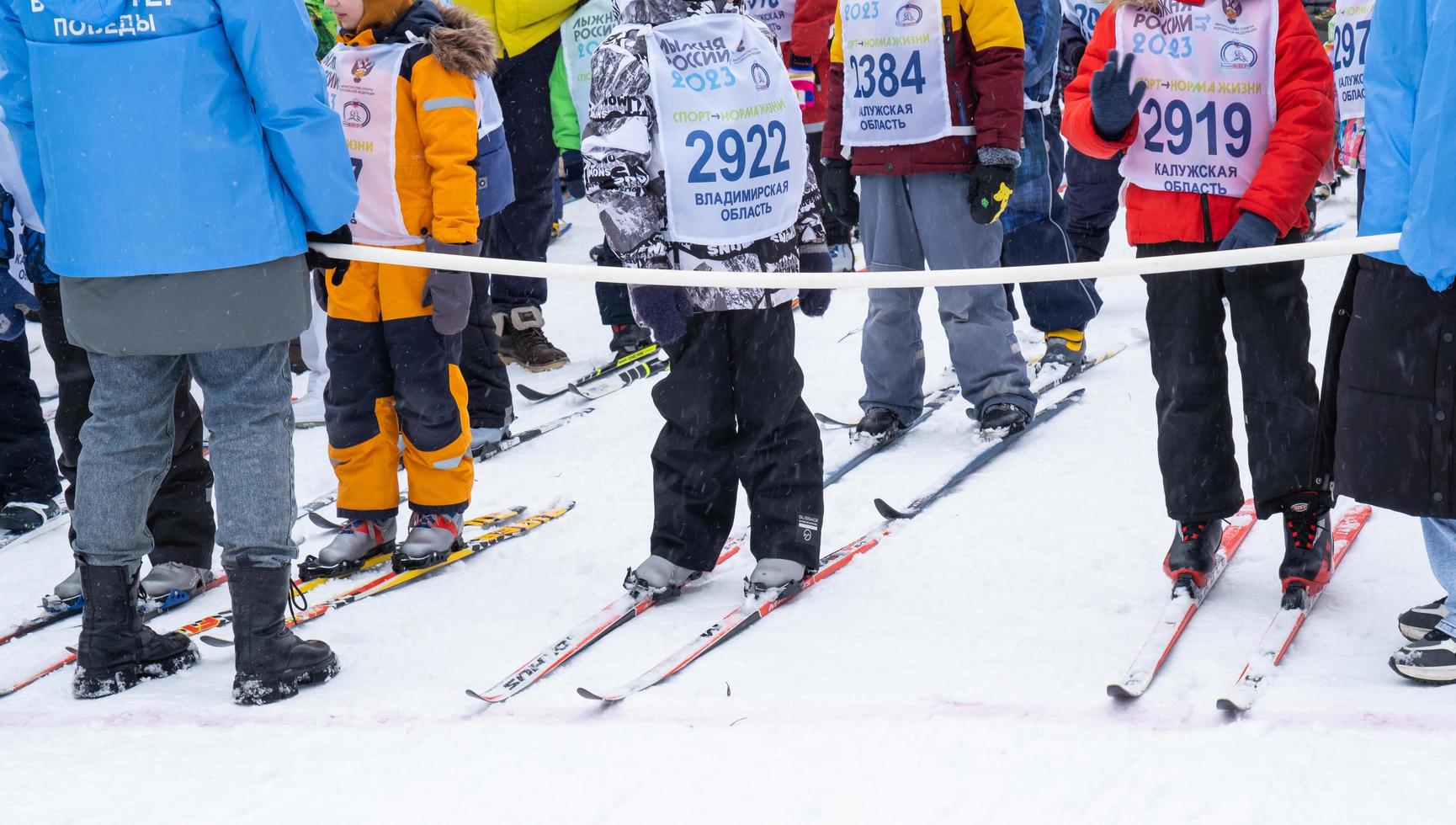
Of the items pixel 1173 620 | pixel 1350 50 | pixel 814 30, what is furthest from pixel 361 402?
pixel 814 30

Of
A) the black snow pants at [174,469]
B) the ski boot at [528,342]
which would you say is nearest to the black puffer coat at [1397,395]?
the black snow pants at [174,469]

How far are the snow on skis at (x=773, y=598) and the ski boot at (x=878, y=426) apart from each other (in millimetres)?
445

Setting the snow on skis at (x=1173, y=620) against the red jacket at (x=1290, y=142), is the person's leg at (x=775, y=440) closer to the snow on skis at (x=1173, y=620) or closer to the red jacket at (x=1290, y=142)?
the snow on skis at (x=1173, y=620)

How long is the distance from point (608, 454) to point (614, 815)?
130 inches

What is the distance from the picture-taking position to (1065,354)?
6.89 metres

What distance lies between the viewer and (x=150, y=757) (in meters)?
3.35

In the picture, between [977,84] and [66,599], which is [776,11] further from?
[66,599]

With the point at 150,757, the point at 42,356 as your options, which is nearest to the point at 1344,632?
the point at 150,757

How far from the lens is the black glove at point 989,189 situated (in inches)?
218

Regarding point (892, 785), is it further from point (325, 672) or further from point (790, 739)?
point (325, 672)

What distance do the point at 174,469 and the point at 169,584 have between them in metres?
0.37

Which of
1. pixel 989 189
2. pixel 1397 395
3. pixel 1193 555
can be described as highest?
pixel 989 189

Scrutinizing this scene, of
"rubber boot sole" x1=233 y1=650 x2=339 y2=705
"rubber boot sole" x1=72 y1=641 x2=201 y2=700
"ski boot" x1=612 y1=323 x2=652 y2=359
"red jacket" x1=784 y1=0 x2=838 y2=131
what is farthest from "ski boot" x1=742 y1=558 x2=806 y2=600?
"red jacket" x1=784 y1=0 x2=838 y2=131

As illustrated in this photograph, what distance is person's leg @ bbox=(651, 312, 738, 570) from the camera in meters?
4.29
